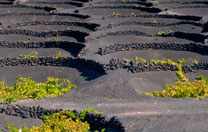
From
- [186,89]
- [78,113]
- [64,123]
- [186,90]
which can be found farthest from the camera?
[186,89]

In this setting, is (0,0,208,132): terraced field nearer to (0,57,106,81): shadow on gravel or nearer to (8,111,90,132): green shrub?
(0,57,106,81): shadow on gravel

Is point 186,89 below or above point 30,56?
below

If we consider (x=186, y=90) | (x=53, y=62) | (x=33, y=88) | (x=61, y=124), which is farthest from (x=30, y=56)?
(x=186, y=90)

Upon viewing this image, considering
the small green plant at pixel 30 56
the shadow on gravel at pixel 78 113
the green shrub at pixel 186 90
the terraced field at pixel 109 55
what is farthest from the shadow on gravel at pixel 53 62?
the shadow on gravel at pixel 78 113

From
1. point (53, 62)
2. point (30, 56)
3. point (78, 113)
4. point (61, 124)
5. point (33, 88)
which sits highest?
point (30, 56)

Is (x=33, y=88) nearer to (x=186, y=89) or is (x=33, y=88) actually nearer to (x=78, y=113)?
(x=78, y=113)

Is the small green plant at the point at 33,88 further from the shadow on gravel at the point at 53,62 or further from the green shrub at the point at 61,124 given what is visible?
the green shrub at the point at 61,124

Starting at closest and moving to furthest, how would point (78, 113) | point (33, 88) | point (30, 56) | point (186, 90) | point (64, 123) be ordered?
1. point (64, 123)
2. point (78, 113)
3. point (186, 90)
4. point (33, 88)
5. point (30, 56)
